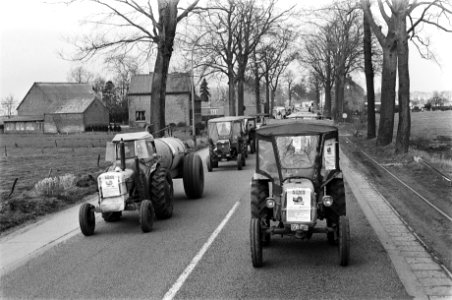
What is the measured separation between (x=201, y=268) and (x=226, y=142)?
51.3 feet

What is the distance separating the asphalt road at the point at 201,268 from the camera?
6.90 meters

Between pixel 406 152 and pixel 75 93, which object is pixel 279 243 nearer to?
pixel 406 152

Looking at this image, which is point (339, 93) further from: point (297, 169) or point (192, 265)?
point (192, 265)

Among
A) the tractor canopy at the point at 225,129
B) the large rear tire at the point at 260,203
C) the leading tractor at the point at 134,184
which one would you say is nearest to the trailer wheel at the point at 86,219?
the leading tractor at the point at 134,184

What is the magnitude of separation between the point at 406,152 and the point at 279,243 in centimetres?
1524

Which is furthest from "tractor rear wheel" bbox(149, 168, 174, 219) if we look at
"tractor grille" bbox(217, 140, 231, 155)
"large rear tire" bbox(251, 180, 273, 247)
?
"tractor grille" bbox(217, 140, 231, 155)

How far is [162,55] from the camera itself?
92.7ft

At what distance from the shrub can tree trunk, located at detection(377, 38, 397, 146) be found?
16606 millimetres

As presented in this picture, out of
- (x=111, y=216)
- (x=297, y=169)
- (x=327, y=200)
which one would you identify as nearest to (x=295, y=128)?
(x=297, y=169)

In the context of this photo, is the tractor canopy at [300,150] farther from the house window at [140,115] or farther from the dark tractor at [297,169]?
the house window at [140,115]

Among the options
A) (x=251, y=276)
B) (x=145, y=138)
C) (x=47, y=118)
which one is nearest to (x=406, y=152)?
(x=145, y=138)

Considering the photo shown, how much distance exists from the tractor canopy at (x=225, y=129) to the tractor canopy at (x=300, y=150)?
1553 centimetres

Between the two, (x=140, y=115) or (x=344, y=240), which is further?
(x=140, y=115)

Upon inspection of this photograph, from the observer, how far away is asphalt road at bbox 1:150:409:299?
6.90 metres
